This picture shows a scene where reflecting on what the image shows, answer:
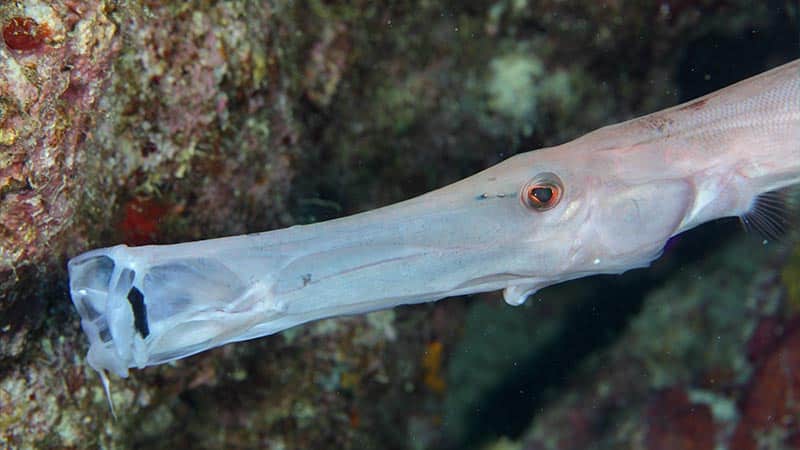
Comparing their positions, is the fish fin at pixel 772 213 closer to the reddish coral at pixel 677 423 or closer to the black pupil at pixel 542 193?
the black pupil at pixel 542 193

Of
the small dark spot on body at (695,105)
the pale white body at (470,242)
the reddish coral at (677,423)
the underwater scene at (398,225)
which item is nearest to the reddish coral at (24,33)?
the underwater scene at (398,225)

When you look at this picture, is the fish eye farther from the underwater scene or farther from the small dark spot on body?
the small dark spot on body

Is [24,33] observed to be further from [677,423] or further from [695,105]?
[677,423]

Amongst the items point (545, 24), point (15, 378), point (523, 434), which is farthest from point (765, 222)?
point (523, 434)

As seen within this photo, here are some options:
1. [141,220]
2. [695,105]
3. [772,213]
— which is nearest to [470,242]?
[695,105]

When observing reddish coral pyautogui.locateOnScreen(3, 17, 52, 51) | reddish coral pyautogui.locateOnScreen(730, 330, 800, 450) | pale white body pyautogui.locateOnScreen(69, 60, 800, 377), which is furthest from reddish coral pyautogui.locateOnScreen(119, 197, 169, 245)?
reddish coral pyautogui.locateOnScreen(730, 330, 800, 450)

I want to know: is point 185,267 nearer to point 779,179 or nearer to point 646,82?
point 779,179
